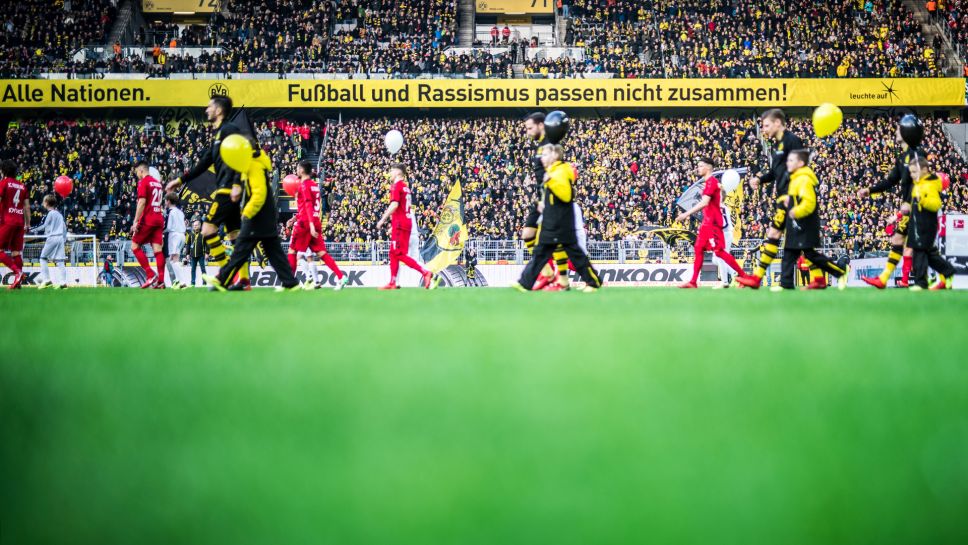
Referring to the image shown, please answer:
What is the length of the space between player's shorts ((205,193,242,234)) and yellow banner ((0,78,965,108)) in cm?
2416

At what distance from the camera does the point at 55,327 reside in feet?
14.7

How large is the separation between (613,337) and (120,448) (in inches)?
87.6

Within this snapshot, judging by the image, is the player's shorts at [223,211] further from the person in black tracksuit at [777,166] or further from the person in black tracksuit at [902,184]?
the person in black tracksuit at [902,184]

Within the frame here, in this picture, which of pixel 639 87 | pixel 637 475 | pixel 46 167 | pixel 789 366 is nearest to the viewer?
pixel 637 475

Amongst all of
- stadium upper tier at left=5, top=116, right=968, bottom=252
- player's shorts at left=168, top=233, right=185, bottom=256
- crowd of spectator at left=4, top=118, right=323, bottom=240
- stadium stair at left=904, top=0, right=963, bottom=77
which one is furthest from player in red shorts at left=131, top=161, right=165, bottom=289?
stadium stair at left=904, top=0, right=963, bottom=77

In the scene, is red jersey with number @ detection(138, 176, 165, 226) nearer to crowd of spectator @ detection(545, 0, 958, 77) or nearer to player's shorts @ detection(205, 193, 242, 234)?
player's shorts @ detection(205, 193, 242, 234)

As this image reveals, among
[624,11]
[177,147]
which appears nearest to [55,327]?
[177,147]

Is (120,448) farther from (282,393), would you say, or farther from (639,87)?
(639,87)

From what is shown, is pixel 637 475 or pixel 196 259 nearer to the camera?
pixel 637 475

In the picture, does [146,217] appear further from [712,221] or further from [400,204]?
[712,221]

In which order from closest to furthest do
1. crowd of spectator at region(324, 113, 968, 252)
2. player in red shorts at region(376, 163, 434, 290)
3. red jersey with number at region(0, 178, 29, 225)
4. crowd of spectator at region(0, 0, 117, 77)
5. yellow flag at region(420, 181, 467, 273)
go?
1. player in red shorts at region(376, 163, 434, 290)
2. red jersey with number at region(0, 178, 29, 225)
3. yellow flag at region(420, 181, 467, 273)
4. crowd of spectator at region(324, 113, 968, 252)
5. crowd of spectator at region(0, 0, 117, 77)

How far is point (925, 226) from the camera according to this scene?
1105cm

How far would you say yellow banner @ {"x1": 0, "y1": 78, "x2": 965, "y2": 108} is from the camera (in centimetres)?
3359

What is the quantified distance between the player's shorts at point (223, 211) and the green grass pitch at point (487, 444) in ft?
23.4
